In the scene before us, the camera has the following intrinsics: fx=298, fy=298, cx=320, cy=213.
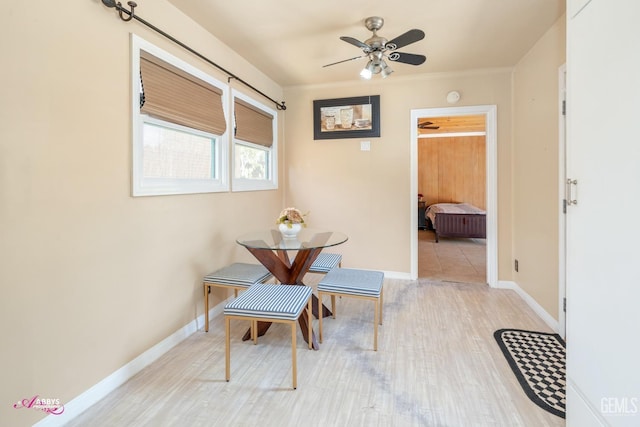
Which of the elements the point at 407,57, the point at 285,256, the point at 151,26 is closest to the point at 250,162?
the point at 285,256

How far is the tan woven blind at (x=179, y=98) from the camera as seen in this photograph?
1992 millimetres

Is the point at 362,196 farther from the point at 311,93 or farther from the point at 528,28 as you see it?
the point at 528,28

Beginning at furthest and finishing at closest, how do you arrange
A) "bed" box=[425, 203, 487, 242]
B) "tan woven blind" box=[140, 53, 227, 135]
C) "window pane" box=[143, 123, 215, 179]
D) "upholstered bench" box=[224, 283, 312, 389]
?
"bed" box=[425, 203, 487, 242] < "window pane" box=[143, 123, 215, 179] < "tan woven blind" box=[140, 53, 227, 135] < "upholstered bench" box=[224, 283, 312, 389]

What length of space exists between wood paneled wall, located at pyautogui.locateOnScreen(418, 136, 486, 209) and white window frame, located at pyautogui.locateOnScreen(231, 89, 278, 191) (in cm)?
543

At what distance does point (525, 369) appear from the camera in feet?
6.28

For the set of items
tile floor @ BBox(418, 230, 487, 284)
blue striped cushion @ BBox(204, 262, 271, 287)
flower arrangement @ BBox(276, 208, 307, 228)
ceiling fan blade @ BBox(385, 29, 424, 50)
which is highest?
ceiling fan blade @ BBox(385, 29, 424, 50)

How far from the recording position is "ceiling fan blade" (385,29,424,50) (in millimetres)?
2137

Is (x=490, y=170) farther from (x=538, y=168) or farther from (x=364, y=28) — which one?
(x=364, y=28)

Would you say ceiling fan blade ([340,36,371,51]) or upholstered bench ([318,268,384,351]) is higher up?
ceiling fan blade ([340,36,371,51])

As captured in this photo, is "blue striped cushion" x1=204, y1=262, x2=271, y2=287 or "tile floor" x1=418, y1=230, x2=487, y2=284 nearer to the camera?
"blue striped cushion" x1=204, y1=262, x2=271, y2=287

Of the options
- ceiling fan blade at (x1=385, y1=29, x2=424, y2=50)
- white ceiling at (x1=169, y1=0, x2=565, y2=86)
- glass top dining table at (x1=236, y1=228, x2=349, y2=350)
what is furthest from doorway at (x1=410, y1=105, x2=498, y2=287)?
glass top dining table at (x1=236, y1=228, x2=349, y2=350)
